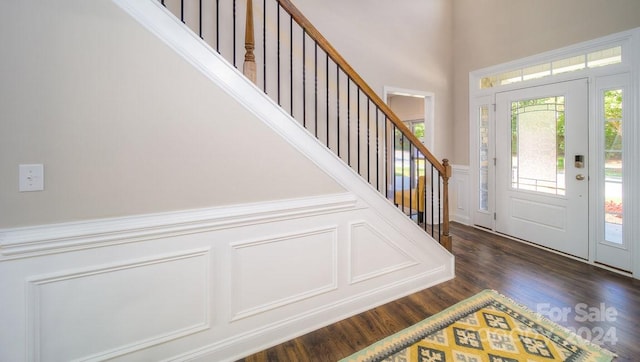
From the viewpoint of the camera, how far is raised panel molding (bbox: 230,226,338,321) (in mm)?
1781

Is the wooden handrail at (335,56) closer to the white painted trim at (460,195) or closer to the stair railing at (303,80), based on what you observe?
the stair railing at (303,80)

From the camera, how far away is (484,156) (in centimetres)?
427

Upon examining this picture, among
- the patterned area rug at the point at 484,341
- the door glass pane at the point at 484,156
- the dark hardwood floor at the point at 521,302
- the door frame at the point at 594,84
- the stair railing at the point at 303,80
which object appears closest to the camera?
the patterned area rug at the point at 484,341

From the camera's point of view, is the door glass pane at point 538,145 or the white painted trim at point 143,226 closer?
the white painted trim at point 143,226

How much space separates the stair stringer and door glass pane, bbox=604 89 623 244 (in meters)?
1.78

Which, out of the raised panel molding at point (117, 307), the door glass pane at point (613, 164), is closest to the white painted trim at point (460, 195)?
the door glass pane at point (613, 164)

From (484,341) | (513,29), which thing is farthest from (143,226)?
(513,29)

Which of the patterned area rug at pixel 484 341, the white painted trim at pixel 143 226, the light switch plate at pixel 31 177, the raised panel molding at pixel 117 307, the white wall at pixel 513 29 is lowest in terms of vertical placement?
the patterned area rug at pixel 484 341

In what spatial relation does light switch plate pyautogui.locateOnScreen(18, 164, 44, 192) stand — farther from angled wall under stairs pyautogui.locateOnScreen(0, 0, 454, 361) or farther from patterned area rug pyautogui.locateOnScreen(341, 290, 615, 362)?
patterned area rug pyautogui.locateOnScreen(341, 290, 615, 362)

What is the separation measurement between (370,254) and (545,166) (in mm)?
2790

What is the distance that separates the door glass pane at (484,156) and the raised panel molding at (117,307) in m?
4.12

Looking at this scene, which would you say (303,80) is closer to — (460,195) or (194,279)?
(194,279)

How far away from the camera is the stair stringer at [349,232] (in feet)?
4.99

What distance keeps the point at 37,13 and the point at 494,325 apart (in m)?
3.20
